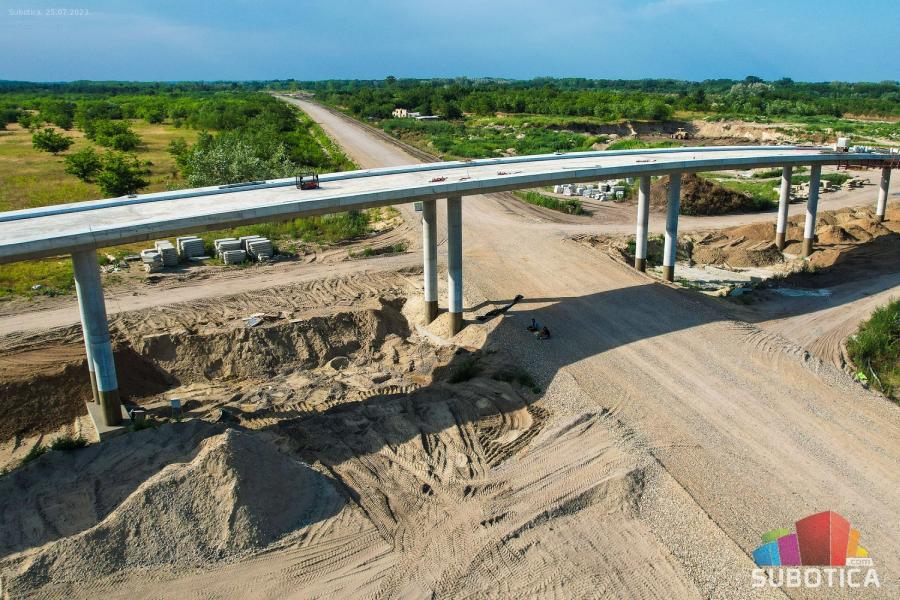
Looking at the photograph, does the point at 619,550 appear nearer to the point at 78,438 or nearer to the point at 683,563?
the point at 683,563

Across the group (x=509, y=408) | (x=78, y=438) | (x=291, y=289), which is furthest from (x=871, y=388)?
(x=78, y=438)

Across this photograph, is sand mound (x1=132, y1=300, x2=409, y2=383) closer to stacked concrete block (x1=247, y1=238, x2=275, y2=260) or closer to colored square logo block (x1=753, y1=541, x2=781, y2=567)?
stacked concrete block (x1=247, y1=238, x2=275, y2=260)

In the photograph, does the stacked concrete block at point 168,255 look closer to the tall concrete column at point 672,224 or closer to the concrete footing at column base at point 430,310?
the concrete footing at column base at point 430,310

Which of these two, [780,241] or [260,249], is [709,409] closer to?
[260,249]

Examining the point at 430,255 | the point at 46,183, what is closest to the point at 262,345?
Result: the point at 430,255

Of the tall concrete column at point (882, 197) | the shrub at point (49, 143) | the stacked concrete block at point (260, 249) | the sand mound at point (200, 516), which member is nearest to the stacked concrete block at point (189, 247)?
the stacked concrete block at point (260, 249)

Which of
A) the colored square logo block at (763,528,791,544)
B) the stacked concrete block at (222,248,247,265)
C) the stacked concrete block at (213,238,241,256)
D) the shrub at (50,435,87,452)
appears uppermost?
the stacked concrete block at (213,238,241,256)

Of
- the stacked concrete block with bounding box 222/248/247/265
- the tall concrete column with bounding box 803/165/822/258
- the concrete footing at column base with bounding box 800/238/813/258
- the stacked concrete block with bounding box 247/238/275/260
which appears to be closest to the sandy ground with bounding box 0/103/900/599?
the stacked concrete block with bounding box 222/248/247/265
